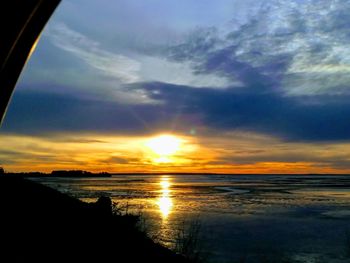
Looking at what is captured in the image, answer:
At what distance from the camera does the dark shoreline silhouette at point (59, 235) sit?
431cm

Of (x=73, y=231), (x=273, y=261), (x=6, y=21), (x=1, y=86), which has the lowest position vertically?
(x=273, y=261)

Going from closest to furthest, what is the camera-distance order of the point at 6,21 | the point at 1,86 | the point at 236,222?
the point at 6,21 → the point at 1,86 → the point at 236,222

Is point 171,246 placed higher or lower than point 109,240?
lower

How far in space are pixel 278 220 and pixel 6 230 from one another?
20.0 metres

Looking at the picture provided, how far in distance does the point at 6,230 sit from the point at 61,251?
67 centimetres

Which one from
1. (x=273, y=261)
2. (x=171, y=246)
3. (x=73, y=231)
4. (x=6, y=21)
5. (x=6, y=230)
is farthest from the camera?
(x=171, y=246)

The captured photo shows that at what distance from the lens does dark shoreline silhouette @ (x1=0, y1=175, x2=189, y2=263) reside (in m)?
4.31

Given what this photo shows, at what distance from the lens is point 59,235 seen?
502cm

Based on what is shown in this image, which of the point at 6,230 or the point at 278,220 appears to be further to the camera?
the point at 278,220

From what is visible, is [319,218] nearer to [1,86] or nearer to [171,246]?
[171,246]

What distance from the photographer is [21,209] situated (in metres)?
5.66

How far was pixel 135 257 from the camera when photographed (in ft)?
18.1

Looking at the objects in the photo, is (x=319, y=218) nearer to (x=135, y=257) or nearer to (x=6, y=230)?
(x=135, y=257)

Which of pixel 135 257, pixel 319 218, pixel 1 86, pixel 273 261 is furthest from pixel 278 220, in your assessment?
pixel 1 86
